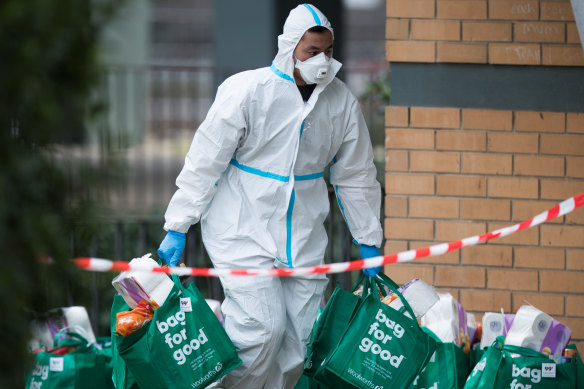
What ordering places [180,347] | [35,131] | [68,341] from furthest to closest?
[68,341], [180,347], [35,131]

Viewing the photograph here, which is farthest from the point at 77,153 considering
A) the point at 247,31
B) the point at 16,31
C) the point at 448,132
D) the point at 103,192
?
the point at 247,31

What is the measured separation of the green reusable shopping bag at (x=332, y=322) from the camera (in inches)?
149

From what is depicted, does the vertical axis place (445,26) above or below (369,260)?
above

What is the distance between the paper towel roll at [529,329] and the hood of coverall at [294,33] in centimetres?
134

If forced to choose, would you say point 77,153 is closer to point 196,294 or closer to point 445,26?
point 196,294

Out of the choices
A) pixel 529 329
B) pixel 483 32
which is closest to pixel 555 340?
pixel 529 329

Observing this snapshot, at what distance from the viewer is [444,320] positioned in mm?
3994

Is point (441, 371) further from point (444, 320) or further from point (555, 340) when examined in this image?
point (555, 340)

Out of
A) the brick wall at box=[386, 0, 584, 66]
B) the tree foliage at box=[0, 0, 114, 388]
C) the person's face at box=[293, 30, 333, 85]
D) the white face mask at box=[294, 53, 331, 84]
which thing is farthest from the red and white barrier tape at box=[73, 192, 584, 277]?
the tree foliage at box=[0, 0, 114, 388]

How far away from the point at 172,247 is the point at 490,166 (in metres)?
1.73

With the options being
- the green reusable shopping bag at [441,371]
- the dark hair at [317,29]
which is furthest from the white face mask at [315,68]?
the green reusable shopping bag at [441,371]

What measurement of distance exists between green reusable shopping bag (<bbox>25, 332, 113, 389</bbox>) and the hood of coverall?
1618 mm

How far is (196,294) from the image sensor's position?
143 inches

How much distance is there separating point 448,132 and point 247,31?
154 inches
